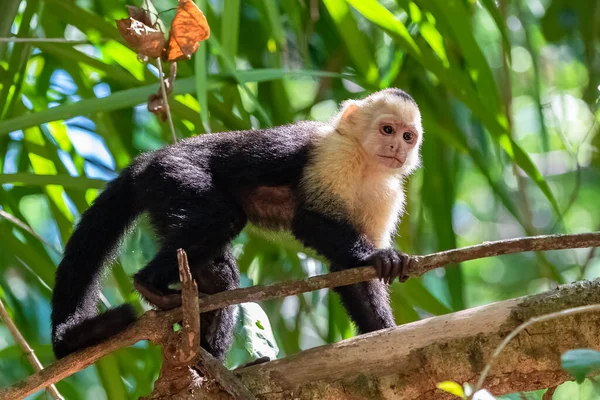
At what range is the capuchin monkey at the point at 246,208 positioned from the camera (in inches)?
94.9

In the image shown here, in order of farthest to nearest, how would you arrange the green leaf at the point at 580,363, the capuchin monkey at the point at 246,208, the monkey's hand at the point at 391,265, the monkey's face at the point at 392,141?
the monkey's face at the point at 392,141
the capuchin monkey at the point at 246,208
the monkey's hand at the point at 391,265
the green leaf at the point at 580,363

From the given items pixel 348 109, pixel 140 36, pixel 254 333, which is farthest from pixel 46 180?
pixel 348 109

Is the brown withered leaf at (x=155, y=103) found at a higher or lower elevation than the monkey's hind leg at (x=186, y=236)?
higher

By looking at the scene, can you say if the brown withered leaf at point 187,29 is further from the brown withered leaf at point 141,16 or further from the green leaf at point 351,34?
the green leaf at point 351,34

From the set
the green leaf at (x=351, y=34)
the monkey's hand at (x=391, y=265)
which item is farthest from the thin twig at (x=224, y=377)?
the green leaf at (x=351, y=34)

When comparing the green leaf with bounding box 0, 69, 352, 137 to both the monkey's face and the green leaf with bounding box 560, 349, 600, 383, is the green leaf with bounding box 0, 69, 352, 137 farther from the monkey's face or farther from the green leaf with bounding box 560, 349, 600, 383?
the green leaf with bounding box 560, 349, 600, 383

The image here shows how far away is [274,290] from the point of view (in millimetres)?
1907

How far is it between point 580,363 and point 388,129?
2.13 m

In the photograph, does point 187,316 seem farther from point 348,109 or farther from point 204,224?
point 348,109

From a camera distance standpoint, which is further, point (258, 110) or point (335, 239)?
point (258, 110)

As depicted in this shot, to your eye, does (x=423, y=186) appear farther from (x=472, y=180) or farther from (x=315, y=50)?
(x=472, y=180)

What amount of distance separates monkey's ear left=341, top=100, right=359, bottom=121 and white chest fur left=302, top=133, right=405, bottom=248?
176 millimetres

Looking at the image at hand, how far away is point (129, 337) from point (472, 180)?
5283mm

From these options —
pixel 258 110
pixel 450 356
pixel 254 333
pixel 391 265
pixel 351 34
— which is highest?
pixel 351 34
